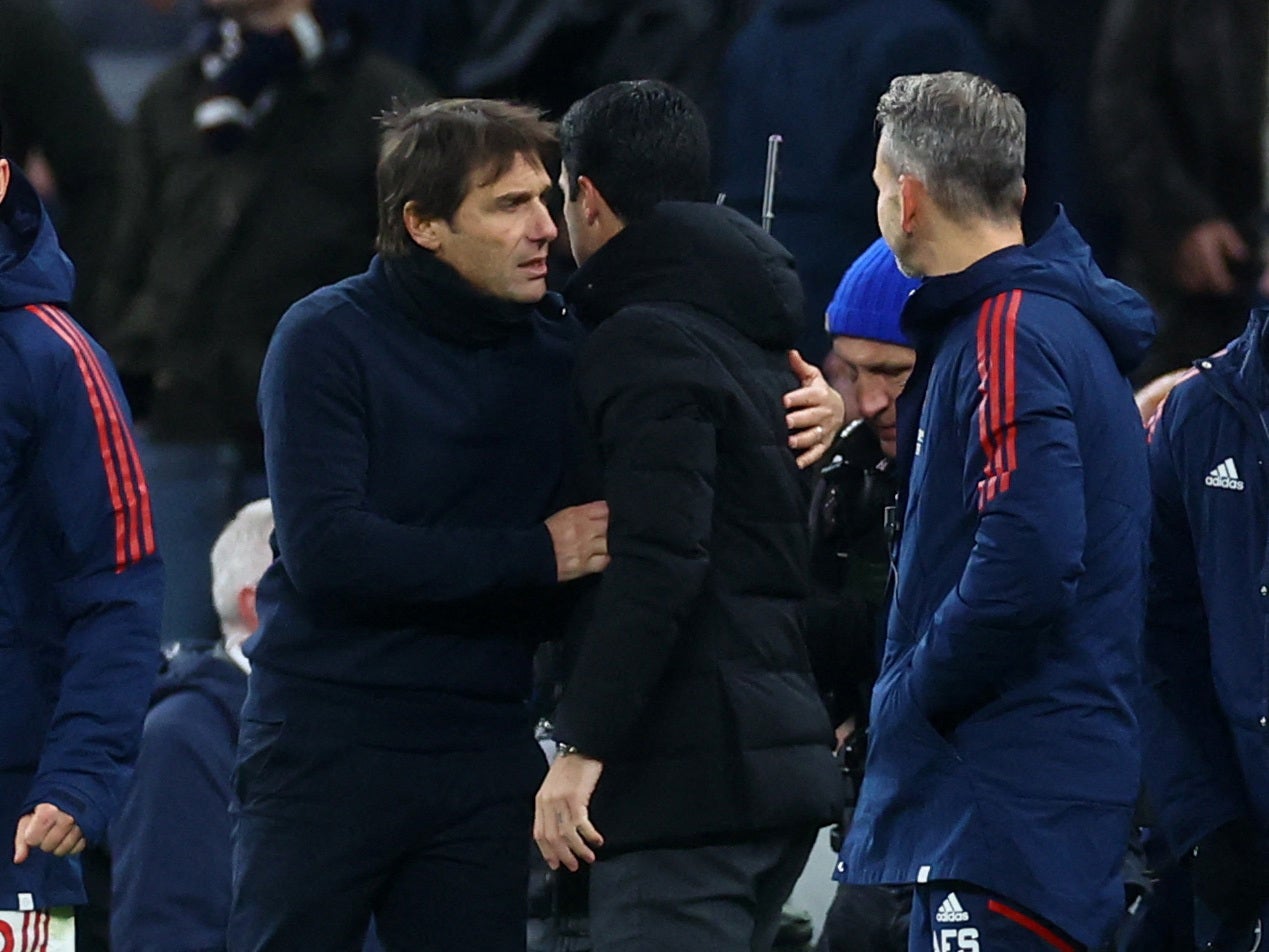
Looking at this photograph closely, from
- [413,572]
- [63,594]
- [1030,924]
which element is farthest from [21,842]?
[1030,924]

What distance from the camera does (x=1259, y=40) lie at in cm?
611

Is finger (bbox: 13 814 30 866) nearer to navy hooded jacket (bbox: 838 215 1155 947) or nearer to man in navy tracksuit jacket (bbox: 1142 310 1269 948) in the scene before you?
navy hooded jacket (bbox: 838 215 1155 947)

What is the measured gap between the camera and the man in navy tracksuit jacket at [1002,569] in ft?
11.9

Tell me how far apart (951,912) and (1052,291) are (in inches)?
34.1

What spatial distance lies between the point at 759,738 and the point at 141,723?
3.19 ft

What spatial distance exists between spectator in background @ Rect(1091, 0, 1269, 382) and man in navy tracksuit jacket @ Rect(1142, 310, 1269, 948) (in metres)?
1.78

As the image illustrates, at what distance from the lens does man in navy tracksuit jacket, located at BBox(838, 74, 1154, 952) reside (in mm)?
3615

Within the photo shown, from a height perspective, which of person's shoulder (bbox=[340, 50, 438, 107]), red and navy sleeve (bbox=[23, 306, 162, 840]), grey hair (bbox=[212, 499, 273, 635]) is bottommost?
grey hair (bbox=[212, 499, 273, 635])

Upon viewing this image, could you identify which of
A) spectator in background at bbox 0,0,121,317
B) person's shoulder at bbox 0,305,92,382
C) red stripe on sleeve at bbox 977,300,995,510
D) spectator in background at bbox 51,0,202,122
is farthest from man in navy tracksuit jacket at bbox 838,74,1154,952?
spectator in background at bbox 51,0,202,122

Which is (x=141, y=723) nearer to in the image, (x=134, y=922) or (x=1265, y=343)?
(x=134, y=922)

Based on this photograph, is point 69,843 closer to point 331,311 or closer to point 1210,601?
point 331,311

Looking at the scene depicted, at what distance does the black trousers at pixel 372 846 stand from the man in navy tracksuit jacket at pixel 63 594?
22 cm

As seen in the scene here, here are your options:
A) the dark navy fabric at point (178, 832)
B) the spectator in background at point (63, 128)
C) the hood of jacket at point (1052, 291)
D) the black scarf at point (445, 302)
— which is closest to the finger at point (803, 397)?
the hood of jacket at point (1052, 291)

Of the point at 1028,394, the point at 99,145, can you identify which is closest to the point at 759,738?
the point at 1028,394
